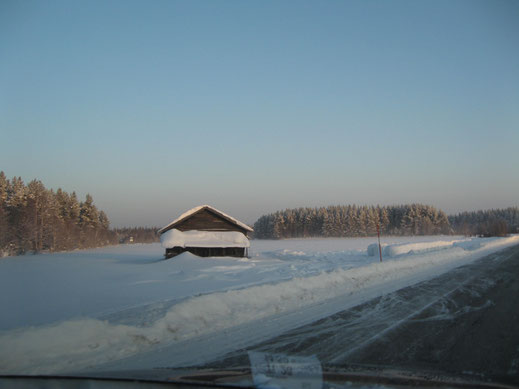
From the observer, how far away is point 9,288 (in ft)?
44.7

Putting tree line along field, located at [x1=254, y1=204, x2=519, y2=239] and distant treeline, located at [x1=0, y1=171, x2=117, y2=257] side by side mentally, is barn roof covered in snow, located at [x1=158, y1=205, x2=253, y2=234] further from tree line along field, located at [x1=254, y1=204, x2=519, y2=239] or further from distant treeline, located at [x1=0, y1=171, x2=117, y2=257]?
tree line along field, located at [x1=254, y1=204, x2=519, y2=239]

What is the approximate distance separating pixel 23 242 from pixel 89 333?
58718mm

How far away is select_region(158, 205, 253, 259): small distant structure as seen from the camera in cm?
2709

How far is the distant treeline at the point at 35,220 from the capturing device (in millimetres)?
48781

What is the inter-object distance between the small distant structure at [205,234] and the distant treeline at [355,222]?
78489 millimetres

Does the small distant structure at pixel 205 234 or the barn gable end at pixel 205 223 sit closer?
the small distant structure at pixel 205 234

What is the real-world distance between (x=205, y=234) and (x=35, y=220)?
4152 centimetres

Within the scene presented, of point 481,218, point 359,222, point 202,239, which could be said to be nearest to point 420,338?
point 202,239

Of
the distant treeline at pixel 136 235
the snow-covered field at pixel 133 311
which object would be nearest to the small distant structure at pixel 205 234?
the snow-covered field at pixel 133 311

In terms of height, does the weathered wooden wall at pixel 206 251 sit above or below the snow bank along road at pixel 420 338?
below

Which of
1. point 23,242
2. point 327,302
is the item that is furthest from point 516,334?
point 23,242

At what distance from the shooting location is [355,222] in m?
108

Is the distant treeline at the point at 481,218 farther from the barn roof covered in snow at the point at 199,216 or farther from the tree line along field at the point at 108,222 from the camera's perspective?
the barn roof covered in snow at the point at 199,216

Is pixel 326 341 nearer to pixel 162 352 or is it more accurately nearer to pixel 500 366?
pixel 500 366
